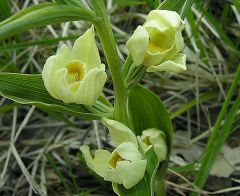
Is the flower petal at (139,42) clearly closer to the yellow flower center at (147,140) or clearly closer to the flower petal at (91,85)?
the flower petal at (91,85)

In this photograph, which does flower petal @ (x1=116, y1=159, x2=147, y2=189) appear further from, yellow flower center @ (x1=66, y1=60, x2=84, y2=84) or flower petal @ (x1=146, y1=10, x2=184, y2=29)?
flower petal @ (x1=146, y1=10, x2=184, y2=29)

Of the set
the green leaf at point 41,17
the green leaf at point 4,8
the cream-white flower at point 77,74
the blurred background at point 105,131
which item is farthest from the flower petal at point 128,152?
the green leaf at point 4,8

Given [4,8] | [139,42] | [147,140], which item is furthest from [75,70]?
[4,8]

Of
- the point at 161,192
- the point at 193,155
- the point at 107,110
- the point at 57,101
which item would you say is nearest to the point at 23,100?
the point at 57,101

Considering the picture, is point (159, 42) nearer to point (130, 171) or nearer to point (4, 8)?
point (130, 171)

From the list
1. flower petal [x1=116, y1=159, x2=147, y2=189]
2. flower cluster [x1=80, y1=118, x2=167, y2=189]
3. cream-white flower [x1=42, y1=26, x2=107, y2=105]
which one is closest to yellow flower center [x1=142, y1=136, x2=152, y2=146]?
flower cluster [x1=80, y1=118, x2=167, y2=189]

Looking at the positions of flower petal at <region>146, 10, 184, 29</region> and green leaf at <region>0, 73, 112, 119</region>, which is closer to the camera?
flower petal at <region>146, 10, 184, 29</region>
